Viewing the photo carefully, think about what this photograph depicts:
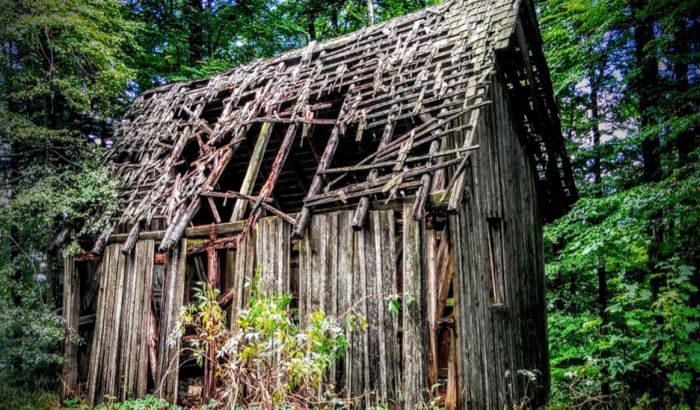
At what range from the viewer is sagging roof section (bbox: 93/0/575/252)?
25.8 ft

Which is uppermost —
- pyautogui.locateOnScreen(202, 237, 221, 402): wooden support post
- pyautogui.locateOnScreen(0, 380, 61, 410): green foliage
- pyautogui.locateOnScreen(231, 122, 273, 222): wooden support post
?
pyautogui.locateOnScreen(231, 122, 273, 222): wooden support post

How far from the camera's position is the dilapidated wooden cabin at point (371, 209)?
7.23 metres

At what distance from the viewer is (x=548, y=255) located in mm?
16969

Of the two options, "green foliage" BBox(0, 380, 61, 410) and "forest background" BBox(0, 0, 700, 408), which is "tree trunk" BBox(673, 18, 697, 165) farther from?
"green foliage" BBox(0, 380, 61, 410)

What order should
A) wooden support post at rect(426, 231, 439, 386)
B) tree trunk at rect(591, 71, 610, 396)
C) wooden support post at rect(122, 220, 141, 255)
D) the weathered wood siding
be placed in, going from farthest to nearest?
tree trunk at rect(591, 71, 610, 396) → wooden support post at rect(122, 220, 141, 255) → the weathered wood siding → wooden support post at rect(426, 231, 439, 386)

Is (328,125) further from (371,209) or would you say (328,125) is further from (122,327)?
(122,327)

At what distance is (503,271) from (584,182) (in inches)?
242

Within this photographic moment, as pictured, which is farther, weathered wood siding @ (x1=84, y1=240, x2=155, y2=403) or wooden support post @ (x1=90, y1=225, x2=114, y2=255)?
wooden support post @ (x1=90, y1=225, x2=114, y2=255)

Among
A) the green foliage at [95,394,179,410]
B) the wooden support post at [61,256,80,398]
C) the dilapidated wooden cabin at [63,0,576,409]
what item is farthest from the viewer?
the wooden support post at [61,256,80,398]

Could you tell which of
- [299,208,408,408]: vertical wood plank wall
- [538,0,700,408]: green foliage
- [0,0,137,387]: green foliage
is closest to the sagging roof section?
[299,208,408,408]: vertical wood plank wall

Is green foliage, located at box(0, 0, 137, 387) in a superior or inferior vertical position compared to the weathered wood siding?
superior

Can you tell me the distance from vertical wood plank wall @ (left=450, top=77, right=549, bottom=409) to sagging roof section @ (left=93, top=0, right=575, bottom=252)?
802 millimetres

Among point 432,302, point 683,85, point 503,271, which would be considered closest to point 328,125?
point 503,271

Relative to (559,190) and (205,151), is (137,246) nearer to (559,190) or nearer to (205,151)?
(205,151)
